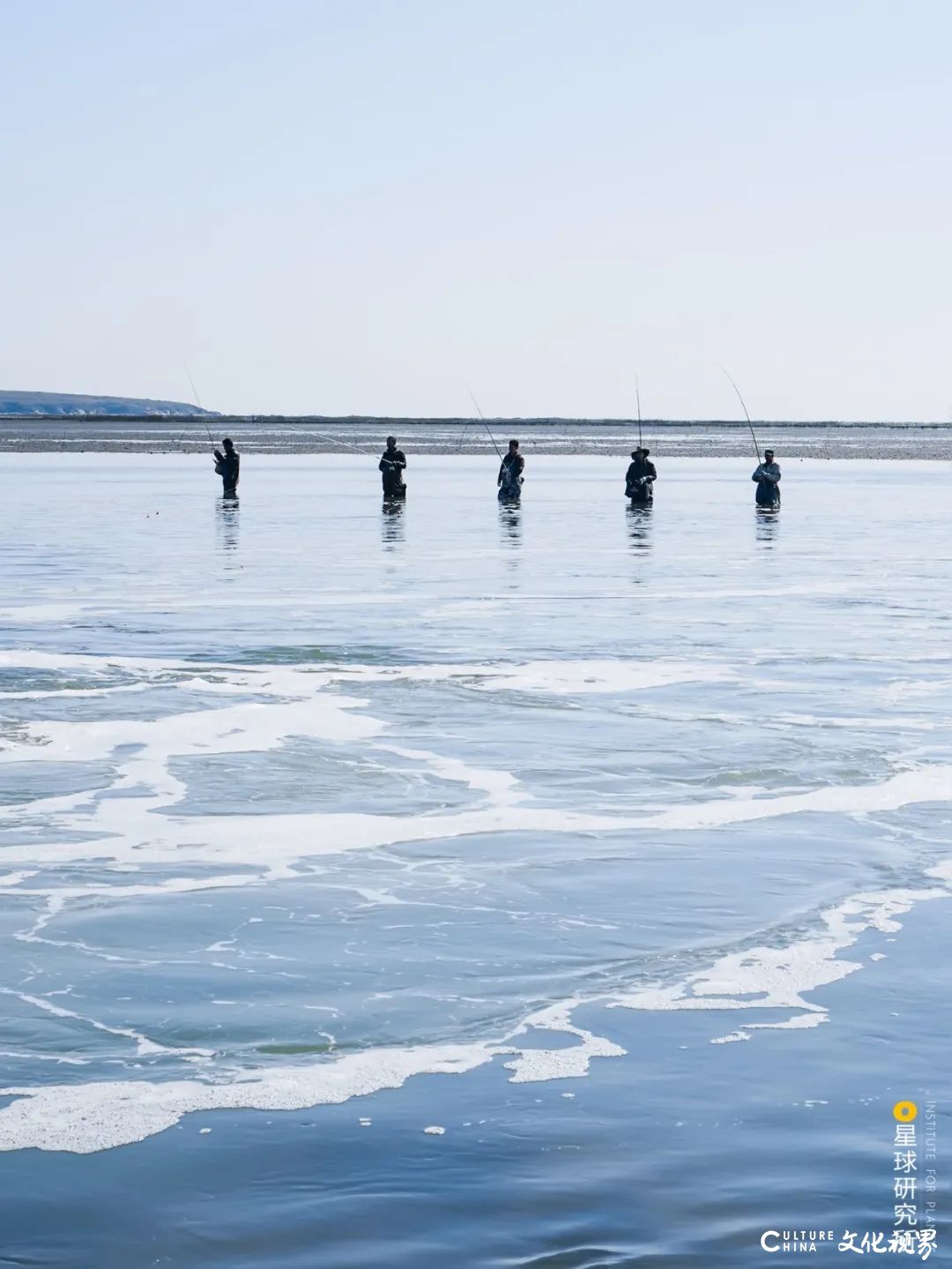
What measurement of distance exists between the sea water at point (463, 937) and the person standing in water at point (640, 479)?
2048 centimetres

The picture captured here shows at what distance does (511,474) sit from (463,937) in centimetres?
3256

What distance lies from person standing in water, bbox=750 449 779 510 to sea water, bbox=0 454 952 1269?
66.7 feet

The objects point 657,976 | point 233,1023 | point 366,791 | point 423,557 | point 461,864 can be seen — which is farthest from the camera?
point 423,557

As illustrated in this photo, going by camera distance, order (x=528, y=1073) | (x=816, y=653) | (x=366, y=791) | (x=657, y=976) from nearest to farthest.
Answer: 1. (x=528, y=1073)
2. (x=657, y=976)
3. (x=366, y=791)
4. (x=816, y=653)

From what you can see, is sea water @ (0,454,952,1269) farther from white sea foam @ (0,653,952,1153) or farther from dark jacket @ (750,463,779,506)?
dark jacket @ (750,463,779,506)

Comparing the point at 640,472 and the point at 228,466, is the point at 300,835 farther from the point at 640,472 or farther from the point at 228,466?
the point at 228,466

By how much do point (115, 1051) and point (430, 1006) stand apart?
3.88ft

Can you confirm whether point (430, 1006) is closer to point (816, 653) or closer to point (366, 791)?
point (366, 791)

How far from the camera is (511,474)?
39.7 metres

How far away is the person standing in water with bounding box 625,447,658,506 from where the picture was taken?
39.1 meters

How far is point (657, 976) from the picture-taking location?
6910mm

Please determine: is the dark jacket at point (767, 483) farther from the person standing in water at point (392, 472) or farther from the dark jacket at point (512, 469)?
the person standing in water at point (392, 472)

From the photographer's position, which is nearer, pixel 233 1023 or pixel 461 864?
pixel 233 1023

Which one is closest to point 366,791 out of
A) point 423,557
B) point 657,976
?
point 657,976
